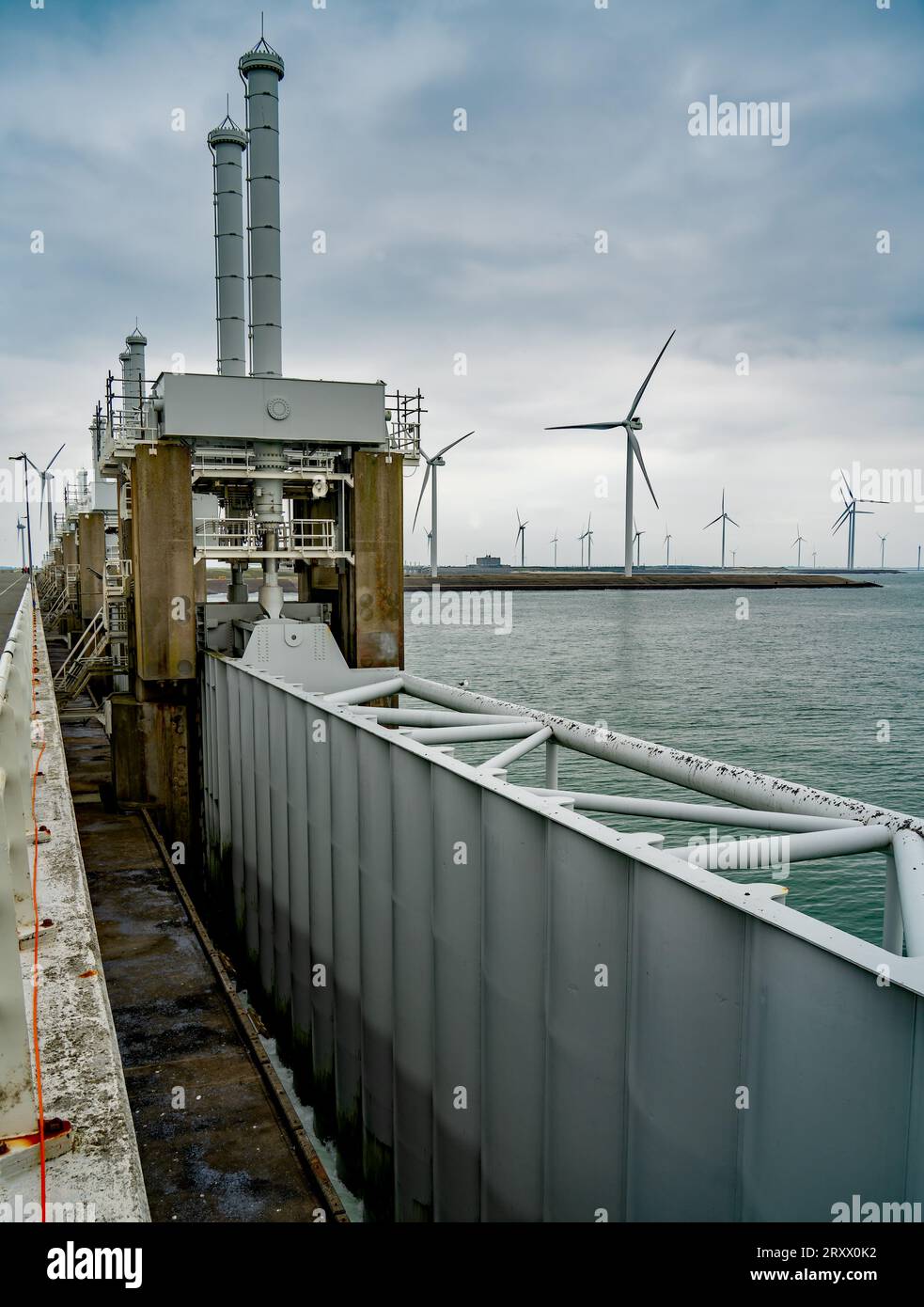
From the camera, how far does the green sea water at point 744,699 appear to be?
33156mm

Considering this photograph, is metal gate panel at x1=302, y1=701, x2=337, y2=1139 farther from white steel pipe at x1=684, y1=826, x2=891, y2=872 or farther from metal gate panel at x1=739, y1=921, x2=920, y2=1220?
metal gate panel at x1=739, y1=921, x2=920, y2=1220

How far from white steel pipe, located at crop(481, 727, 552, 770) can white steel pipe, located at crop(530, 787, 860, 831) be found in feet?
4.75

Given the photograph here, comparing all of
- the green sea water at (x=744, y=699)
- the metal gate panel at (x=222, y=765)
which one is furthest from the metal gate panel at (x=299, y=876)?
the green sea water at (x=744, y=699)

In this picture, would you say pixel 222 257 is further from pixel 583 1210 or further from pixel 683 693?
pixel 683 693

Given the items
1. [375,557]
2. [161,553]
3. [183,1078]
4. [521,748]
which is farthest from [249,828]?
[375,557]

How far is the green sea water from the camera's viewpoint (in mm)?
33156

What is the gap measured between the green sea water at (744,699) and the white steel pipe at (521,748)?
36.0ft

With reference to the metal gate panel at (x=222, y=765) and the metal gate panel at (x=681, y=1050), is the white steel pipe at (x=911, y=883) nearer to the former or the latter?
the metal gate panel at (x=681, y=1050)

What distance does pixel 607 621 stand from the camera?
140 m

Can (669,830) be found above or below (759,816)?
below

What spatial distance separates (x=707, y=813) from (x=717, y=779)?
1662mm

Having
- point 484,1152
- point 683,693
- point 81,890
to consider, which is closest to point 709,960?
point 484,1152
